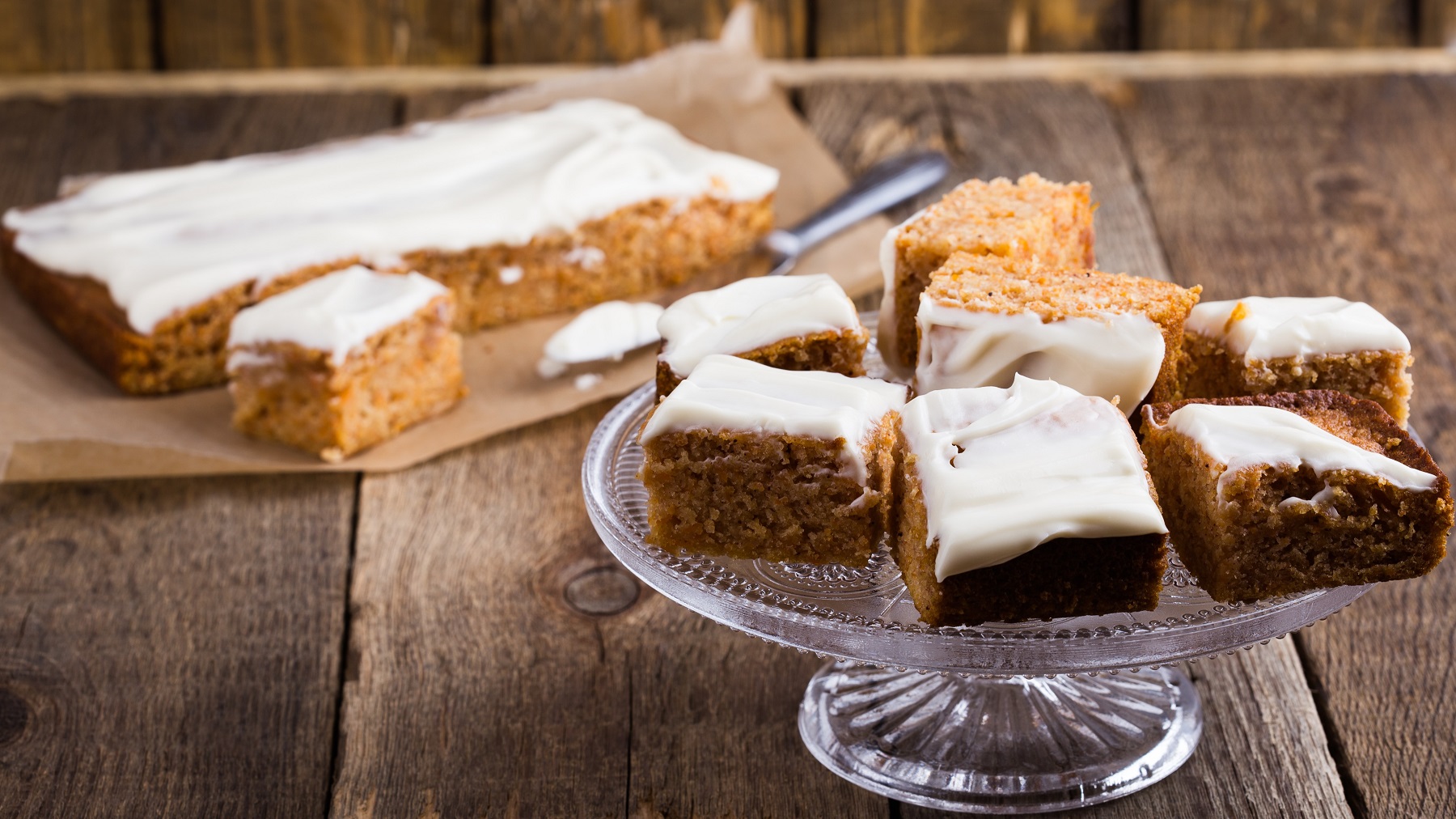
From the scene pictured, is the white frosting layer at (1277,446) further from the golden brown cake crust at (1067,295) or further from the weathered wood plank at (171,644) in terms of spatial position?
the weathered wood plank at (171,644)

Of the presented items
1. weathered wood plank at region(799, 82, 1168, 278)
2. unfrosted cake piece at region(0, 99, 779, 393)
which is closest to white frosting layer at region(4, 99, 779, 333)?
unfrosted cake piece at region(0, 99, 779, 393)

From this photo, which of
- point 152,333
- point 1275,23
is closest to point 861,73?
point 1275,23

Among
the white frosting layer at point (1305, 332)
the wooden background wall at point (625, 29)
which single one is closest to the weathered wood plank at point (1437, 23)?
the wooden background wall at point (625, 29)

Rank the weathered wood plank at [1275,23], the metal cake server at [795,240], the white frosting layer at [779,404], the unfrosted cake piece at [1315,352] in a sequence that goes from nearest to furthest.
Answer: the white frosting layer at [779,404] < the unfrosted cake piece at [1315,352] < the metal cake server at [795,240] < the weathered wood plank at [1275,23]

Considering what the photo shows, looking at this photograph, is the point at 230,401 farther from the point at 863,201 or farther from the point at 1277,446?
the point at 1277,446

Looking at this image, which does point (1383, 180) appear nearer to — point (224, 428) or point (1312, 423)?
point (1312, 423)

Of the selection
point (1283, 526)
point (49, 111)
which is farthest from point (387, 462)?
point (49, 111)

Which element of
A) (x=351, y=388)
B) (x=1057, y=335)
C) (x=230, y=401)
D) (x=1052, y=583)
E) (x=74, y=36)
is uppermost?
(x=1057, y=335)
